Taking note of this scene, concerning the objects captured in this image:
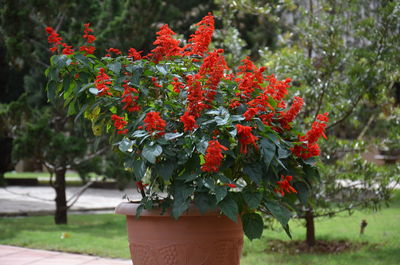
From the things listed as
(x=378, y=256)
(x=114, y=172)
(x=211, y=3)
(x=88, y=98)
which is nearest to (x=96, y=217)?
(x=114, y=172)

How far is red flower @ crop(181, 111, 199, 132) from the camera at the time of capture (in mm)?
3448

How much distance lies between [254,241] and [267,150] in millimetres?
3887

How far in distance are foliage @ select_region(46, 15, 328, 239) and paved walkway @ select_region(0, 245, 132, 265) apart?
7.10 feet

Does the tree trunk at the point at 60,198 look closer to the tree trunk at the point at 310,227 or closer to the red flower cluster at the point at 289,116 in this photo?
the tree trunk at the point at 310,227

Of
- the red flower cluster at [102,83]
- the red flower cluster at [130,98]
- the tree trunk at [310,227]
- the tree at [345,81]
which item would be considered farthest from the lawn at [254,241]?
the red flower cluster at [102,83]

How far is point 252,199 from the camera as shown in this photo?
345cm

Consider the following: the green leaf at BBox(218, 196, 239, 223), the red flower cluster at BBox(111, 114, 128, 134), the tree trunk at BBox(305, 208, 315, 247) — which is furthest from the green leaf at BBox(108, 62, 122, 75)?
the tree trunk at BBox(305, 208, 315, 247)

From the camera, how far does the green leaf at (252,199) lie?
3.40m

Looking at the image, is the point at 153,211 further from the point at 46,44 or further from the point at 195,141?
the point at 46,44

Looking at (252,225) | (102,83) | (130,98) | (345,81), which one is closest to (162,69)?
(130,98)

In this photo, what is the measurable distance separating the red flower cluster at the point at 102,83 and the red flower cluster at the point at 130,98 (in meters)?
0.10

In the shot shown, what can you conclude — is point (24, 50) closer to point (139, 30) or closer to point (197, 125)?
point (139, 30)

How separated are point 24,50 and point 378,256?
17.4 feet

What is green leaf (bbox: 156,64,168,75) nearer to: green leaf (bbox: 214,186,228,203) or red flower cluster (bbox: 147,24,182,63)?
red flower cluster (bbox: 147,24,182,63)
